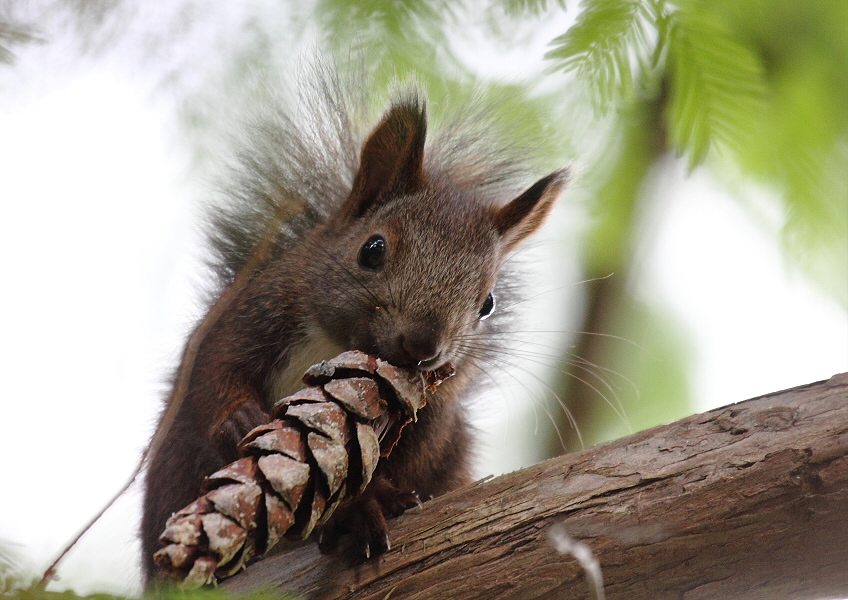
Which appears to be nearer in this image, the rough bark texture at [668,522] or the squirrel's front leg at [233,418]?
the rough bark texture at [668,522]

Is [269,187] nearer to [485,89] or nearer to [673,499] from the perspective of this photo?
[485,89]

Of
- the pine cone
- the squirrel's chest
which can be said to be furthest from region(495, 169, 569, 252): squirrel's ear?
the pine cone

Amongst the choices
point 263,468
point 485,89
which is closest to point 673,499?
point 263,468

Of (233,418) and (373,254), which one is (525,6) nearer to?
(373,254)

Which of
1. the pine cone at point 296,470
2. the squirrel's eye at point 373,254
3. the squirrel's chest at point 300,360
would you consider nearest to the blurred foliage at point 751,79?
the pine cone at point 296,470

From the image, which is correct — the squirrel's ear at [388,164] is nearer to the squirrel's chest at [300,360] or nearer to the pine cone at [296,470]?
the squirrel's chest at [300,360]

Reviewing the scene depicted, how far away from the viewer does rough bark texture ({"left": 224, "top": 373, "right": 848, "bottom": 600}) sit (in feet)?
5.62

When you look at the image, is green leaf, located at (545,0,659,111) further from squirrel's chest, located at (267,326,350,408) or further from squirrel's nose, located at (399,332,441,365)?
squirrel's chest, located at (267,326,350,408)

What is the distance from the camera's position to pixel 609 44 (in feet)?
4.88

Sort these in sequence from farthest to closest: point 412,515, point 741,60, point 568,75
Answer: point 412,515 → point 568,75 → point 741,60

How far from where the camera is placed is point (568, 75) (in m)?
1.72

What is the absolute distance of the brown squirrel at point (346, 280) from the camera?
2.50 m

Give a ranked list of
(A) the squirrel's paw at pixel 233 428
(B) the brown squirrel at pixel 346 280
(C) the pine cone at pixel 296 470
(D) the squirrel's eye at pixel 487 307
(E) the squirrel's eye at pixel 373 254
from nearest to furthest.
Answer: (C) the pine cone at pixel 296 470
(A) the squirrel's paw at pixel 233 428
(B) the brown squirrel at pixel 346 280
(E) the squirrel's eye at pixel 373 254
(D) the squirrel's eye at pixel 487 307

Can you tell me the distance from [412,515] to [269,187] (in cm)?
132
